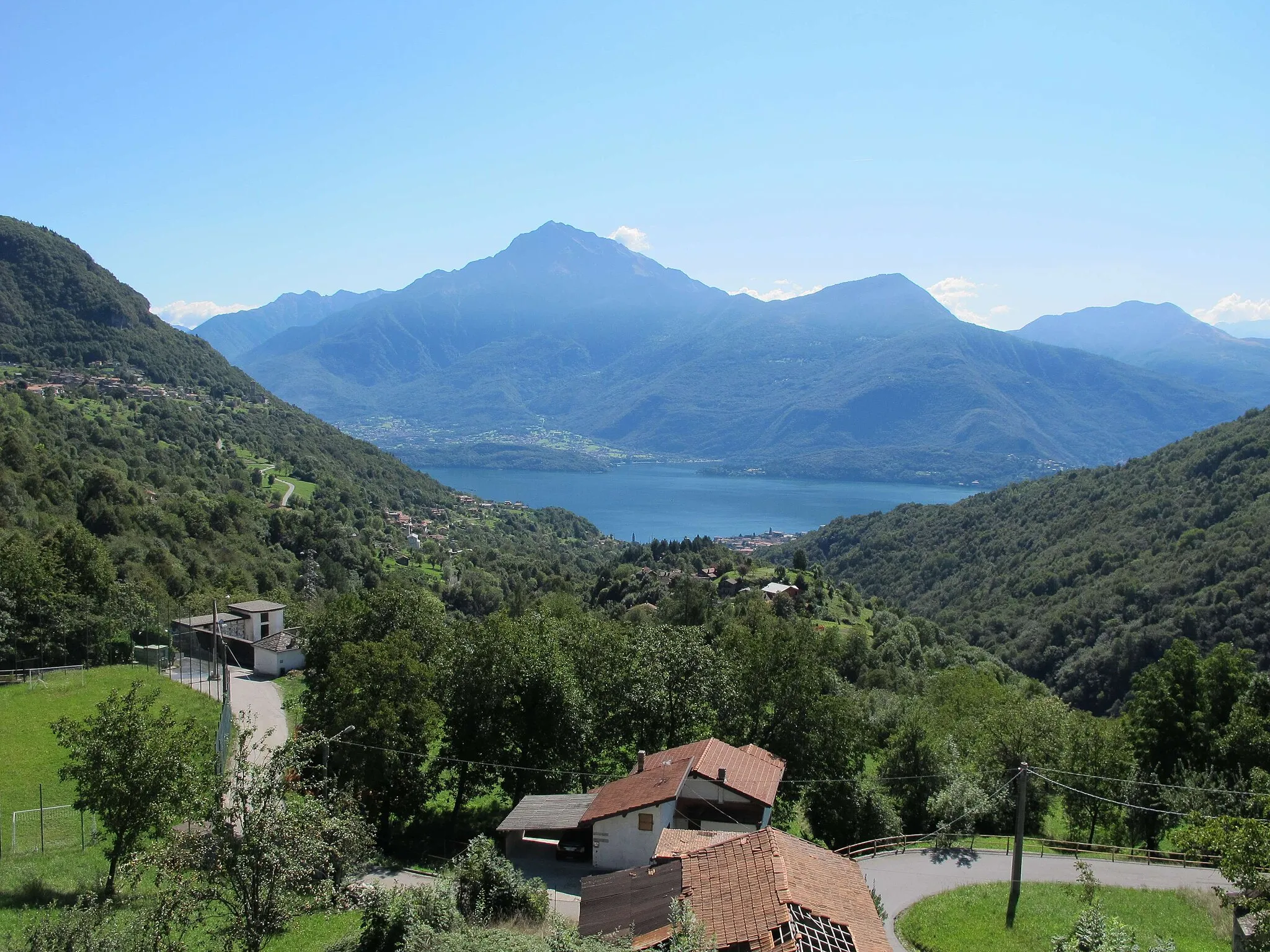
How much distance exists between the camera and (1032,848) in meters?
20.7

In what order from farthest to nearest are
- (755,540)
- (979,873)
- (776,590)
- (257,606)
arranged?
(755,540)
(776,590)
(257,606)
(979,873)

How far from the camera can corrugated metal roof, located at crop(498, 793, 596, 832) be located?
62.4 feet

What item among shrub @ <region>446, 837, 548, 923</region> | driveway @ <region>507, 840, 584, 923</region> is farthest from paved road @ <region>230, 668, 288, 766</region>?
shrub @ <region>446, 837, 548, 923</region>

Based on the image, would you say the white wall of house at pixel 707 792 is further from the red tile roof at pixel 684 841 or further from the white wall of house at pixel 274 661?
the white wall of house at pixel 274 661

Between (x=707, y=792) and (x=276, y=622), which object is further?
(x=276, y=622)

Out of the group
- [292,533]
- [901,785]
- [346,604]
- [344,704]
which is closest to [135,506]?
[292,533]

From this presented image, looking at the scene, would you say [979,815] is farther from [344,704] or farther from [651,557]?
[651,557]

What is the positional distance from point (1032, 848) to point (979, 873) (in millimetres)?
3325

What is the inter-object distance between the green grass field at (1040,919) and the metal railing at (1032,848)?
123 inches

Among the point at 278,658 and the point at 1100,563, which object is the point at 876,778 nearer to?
the point at 278,658

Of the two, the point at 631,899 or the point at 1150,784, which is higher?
the point at 631,899

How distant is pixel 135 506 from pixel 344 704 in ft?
148

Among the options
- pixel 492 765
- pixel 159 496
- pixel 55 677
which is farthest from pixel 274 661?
pixel 159 496

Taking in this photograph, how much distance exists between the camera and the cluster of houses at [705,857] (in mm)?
12484
